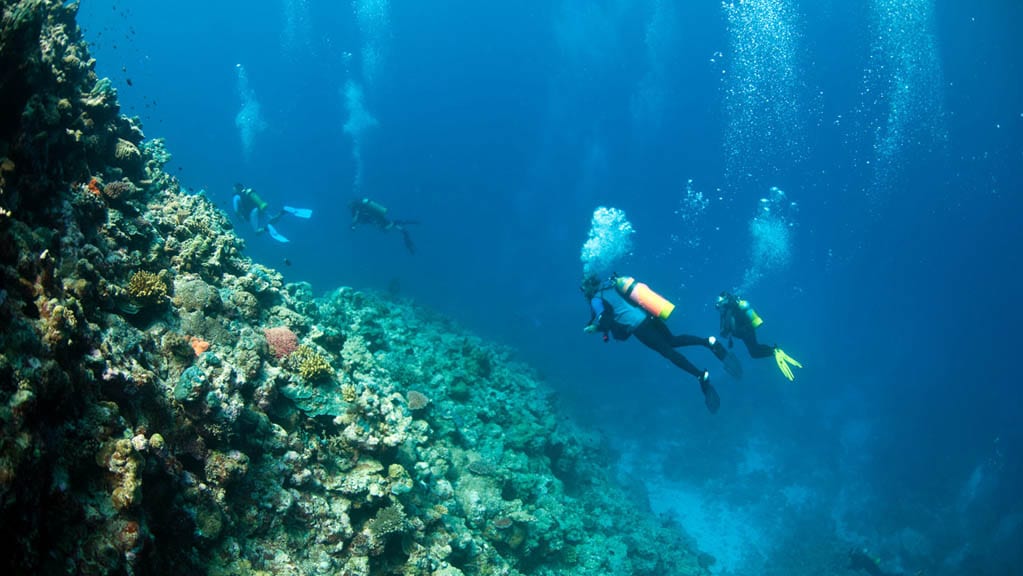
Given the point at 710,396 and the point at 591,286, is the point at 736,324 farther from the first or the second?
the point at 591,286

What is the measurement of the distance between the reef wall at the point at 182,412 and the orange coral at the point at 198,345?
4cm

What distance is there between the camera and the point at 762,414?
32719mm

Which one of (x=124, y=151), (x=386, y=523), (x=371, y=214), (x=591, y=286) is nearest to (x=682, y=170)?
(x=371, y=214)

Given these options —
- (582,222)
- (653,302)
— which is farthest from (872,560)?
(582,222)

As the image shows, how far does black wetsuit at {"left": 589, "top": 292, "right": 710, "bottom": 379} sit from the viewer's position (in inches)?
412

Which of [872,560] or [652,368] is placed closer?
[872,560]

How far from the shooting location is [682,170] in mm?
77375

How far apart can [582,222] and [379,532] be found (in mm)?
67305

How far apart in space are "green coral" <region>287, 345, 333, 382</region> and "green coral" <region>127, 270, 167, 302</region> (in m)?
1.73

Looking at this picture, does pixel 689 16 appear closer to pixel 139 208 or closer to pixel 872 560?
pixel 872 560

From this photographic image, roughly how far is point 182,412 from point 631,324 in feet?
27.0

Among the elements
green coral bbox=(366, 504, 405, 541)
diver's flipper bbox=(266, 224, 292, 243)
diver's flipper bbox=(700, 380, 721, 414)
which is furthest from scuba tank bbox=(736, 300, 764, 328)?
diver's flipper bbox=(266, 224, 292, 243)

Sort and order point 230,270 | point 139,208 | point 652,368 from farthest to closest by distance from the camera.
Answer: point 652,368
point 230,270
point 139,208

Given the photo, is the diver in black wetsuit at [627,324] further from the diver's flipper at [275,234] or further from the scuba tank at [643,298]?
the diver's flipper at [275,234]
